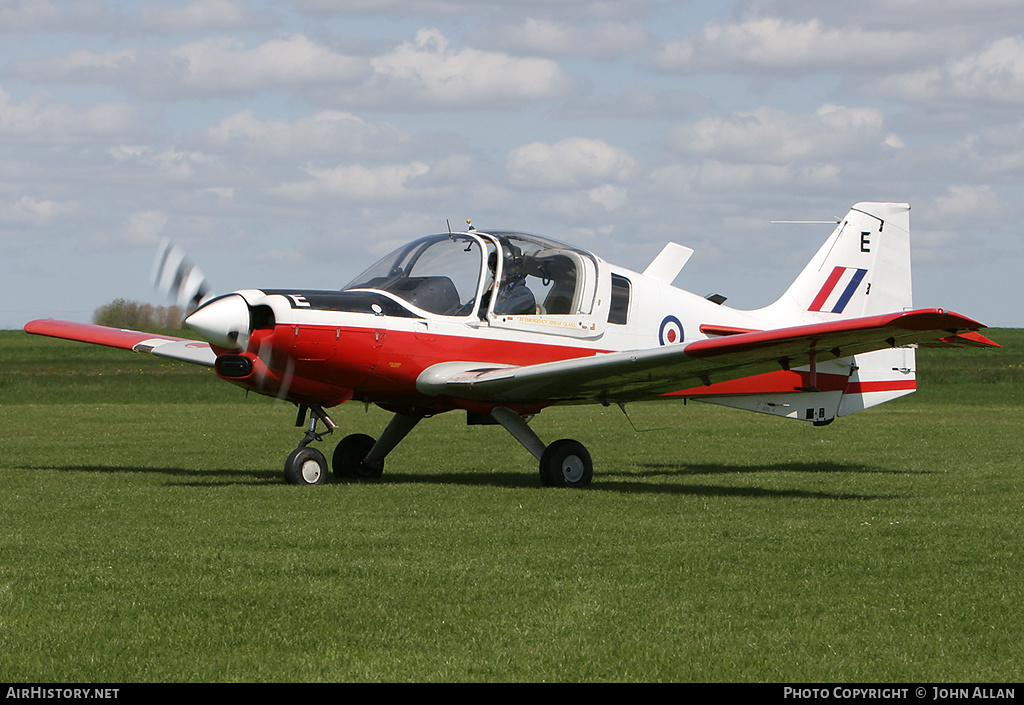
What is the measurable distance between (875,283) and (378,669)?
1196 centimetres

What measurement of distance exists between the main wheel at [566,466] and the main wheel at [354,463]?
6.89 ft

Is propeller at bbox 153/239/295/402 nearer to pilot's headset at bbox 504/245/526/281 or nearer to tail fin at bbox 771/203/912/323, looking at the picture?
pilot's headset at bbox 504/245/526/281

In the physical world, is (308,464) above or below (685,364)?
below

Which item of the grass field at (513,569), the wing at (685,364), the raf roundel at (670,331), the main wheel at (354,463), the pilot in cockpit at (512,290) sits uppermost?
the pilot in cockpit at (512,290)

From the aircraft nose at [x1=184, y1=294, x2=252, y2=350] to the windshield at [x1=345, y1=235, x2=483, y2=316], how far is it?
179 centimetres

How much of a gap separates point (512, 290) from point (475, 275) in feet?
1.56

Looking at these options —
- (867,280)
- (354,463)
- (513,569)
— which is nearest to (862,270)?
(867,280)

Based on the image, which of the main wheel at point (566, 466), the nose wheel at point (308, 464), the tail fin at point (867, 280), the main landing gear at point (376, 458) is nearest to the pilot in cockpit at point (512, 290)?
the main landing gear at point (376, 458)

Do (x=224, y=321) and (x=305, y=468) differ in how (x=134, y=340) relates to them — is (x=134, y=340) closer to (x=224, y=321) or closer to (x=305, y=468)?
(x=305, y=468)

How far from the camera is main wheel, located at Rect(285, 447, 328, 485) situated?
12500mm

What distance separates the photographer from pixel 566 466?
12.8m

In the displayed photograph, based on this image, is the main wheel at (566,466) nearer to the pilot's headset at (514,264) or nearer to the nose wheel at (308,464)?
the pilot's headset at (514,264)

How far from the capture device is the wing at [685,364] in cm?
1043

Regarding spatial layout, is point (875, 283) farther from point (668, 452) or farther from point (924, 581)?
point (924, 581)
